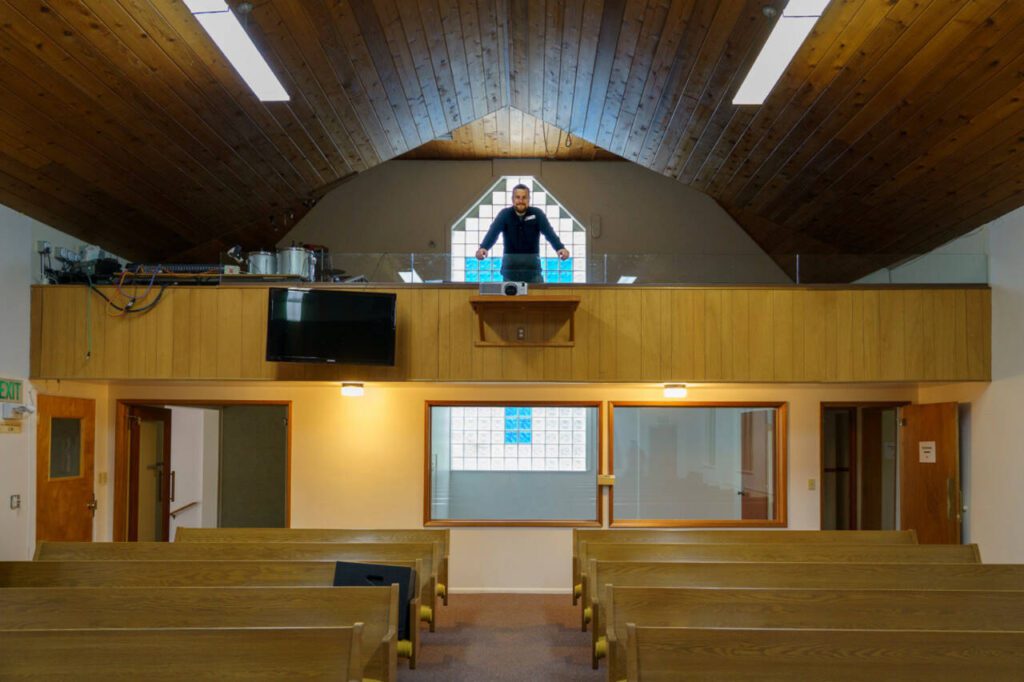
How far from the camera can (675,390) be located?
740cm

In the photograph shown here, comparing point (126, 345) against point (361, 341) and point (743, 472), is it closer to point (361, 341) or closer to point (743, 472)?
point (361, 341)

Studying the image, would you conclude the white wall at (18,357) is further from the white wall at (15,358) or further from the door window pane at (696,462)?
the door window pane at (696,462)

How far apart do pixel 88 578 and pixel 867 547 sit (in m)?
4.75

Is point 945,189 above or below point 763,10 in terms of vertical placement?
below

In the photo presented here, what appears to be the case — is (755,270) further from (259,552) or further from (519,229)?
(259,552)

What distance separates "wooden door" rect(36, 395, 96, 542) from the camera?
21.1 feet

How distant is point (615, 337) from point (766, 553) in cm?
195

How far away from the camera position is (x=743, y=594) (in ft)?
13.3

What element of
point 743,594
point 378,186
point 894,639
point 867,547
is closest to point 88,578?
point 743,594

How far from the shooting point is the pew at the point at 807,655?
3.06m

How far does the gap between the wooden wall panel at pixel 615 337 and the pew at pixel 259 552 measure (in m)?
1.54

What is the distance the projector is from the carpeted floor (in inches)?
95.7

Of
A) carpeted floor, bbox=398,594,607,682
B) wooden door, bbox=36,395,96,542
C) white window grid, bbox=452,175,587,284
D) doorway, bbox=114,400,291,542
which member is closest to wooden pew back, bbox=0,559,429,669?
carpeted floor, bbox=398,594,607,682

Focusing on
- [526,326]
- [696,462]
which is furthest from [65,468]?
[696,462]
